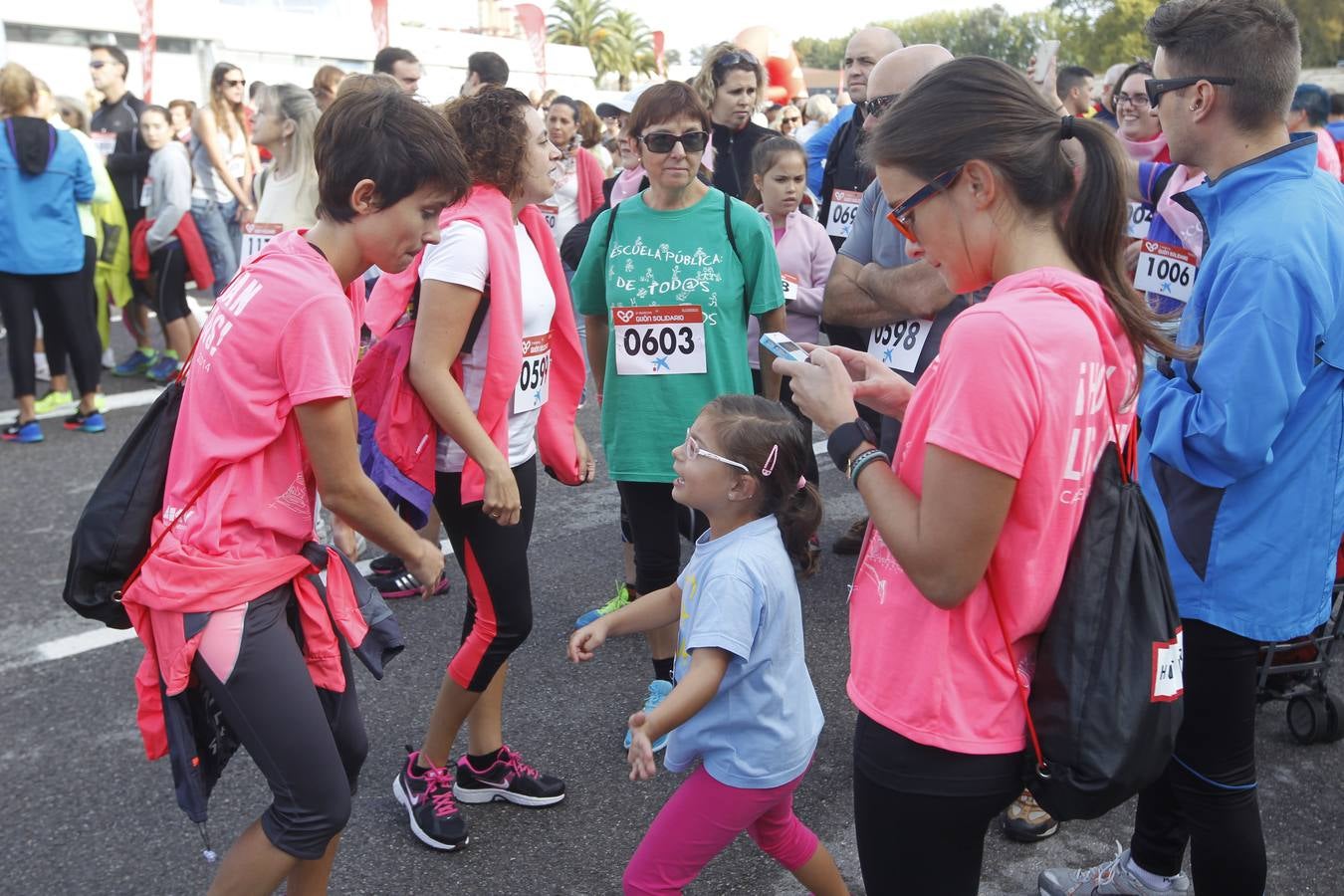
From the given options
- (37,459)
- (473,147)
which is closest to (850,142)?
(473,147)

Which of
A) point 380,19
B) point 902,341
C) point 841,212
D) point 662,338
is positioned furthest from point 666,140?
point 380,19

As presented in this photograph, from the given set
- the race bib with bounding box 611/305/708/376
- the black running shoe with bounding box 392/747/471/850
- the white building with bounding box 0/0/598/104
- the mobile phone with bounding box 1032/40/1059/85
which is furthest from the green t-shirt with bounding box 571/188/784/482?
the white building with bounding box 0/0/598/104

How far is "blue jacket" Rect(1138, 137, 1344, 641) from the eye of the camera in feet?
6.72

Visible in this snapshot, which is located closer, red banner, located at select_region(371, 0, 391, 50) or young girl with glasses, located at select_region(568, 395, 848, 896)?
young girl with glasses, located at select_region(568, 395, 848, 896)

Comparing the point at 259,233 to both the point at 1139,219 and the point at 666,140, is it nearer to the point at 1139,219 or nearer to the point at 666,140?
the point at 666,140

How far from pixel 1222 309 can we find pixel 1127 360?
0.54 metres

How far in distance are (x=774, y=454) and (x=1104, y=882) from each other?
52.4 inches

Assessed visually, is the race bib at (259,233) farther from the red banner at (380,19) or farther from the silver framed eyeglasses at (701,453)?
the red banner at (380,19)

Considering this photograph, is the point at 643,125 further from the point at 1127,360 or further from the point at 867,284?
the point at 1127,360

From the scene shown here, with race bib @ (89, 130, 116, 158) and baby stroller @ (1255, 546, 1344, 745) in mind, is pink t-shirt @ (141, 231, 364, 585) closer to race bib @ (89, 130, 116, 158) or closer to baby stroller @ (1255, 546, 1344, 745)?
baby stroller @ (1255, 546, 1344, 745)


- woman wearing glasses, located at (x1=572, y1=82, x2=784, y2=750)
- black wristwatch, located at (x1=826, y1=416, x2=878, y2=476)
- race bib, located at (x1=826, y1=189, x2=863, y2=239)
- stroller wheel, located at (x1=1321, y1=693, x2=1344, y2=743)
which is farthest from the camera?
race bib, located at (x1=826, y1=189, x2=863, y2=239)

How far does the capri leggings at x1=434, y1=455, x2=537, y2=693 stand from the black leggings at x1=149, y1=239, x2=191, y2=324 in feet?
18.6

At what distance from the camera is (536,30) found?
90.1 ft

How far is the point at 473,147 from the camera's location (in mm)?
3002
